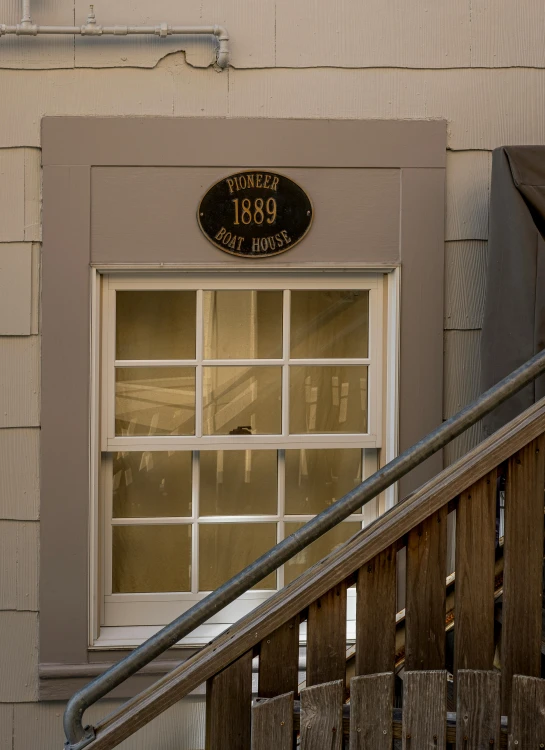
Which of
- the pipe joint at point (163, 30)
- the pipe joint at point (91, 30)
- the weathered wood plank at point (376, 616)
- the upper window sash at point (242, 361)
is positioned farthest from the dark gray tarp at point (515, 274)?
the pipe joint at point (91, 30)

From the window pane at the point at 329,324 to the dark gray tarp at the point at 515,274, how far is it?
568 mm

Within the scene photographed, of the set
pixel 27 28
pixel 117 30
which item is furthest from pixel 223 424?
pixel 27 28

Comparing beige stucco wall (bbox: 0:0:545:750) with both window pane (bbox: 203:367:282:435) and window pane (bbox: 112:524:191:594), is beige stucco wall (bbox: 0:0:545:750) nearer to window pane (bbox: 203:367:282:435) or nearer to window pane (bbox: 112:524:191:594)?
window pane (bbox: 112:524:191:594)

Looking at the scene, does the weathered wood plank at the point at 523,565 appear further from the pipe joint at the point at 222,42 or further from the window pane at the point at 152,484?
the pipe joint at the point at 222,42

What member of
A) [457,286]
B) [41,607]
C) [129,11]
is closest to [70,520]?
[41,607]

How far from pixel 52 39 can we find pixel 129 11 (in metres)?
0.35

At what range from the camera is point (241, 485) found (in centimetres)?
365

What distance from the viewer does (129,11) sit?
343 cm

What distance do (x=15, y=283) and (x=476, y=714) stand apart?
7.95 ft

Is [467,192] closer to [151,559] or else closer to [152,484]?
[152,484]

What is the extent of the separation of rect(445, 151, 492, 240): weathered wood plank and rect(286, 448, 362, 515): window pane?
110 centimetres

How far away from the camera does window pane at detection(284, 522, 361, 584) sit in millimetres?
3666

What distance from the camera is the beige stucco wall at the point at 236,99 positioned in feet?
11.2

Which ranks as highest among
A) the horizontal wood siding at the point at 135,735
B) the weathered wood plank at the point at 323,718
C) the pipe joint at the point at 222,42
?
the pipe joint at the point at 222,42
